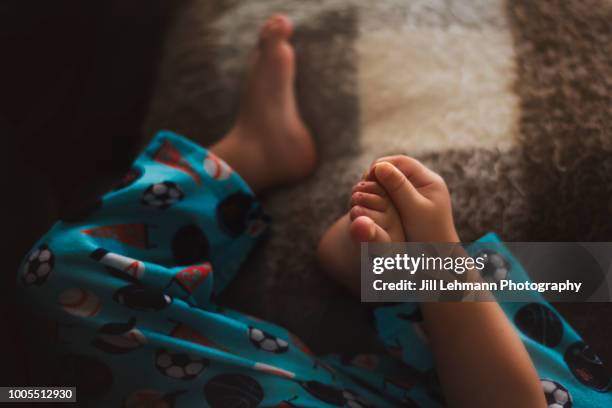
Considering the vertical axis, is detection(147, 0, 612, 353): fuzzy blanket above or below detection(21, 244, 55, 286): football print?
above

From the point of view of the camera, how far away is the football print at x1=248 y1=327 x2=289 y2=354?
1.94 ft

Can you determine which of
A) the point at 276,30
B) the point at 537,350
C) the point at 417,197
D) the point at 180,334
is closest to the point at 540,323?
the point at 537,350

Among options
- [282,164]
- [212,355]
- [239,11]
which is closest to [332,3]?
[239,11]

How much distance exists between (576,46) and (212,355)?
53 cm

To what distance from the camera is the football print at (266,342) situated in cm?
59

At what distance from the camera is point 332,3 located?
2.60ft

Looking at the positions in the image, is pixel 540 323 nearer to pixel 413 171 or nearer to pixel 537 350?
pixel 537 350

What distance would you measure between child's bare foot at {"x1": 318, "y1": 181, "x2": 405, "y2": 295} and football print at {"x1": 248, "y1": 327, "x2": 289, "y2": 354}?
4.0 inches

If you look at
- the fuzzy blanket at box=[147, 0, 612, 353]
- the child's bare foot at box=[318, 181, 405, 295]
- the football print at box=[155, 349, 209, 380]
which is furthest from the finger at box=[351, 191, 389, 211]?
the football print at box=[155, 349, 209, 380]

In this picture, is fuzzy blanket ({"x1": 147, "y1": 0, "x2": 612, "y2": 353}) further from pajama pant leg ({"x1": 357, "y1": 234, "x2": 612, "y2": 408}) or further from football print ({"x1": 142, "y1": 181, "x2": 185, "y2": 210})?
football print ({"x1": 142, "y1": 181, "x2": 185, "y2": 210})

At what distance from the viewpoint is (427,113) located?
691mm

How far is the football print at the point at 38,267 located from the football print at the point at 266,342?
8.4 inches

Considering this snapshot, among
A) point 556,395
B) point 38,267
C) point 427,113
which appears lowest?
point 556,395

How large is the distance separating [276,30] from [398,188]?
1.13ft
